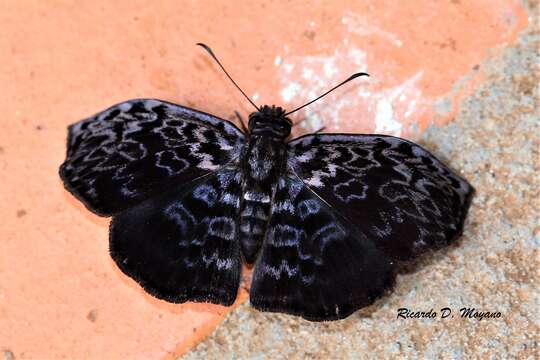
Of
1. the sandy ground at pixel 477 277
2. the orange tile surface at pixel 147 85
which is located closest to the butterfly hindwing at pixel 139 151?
the orange tile surface at pixel 147 85

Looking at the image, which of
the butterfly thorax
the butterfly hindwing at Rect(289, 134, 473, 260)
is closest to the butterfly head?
the butterfly thorax

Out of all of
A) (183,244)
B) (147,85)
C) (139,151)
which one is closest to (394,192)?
(183,244)

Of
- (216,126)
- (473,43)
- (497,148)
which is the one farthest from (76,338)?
(473,43)

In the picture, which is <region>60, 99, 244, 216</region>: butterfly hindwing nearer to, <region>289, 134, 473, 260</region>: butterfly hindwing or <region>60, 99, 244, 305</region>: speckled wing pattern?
<region>60, 99, 244, 305</region>: speckled wing pattern

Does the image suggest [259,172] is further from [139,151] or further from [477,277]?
[477,277]

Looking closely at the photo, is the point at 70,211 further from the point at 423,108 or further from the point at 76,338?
the point at 423,108

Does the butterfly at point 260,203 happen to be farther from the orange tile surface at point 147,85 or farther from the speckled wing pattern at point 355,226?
the orange tile surface at point 147,85
